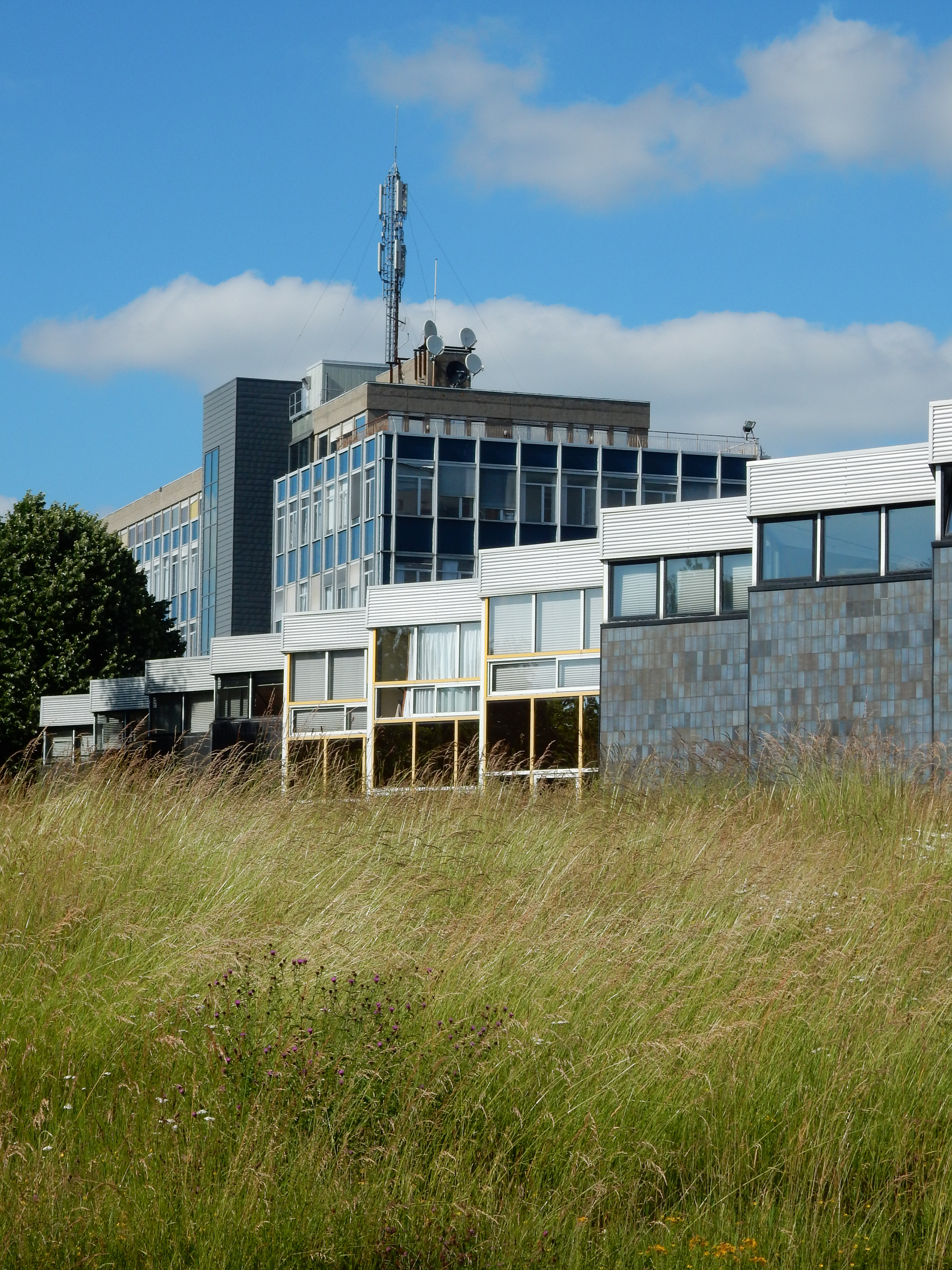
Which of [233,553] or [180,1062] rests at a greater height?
[233,553]

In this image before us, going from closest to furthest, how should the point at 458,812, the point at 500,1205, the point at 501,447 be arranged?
the point at 500,1205
the point at 458,812
the point at 501,447

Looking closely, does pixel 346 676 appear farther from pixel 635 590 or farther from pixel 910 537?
pixel 910 537

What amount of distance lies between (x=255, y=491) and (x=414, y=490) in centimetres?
1507

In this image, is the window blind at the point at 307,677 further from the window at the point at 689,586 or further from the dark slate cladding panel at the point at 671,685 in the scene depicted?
the window at the point at 689,586

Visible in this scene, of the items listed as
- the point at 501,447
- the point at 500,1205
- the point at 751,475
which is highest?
the point at 501,447

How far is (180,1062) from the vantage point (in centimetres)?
631

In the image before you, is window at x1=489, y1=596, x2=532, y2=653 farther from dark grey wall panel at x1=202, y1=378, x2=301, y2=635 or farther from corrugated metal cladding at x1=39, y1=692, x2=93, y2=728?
dark grey wall panel at x1=202, y1=378, x2=301, y2=635

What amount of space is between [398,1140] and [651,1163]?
35.4 inches

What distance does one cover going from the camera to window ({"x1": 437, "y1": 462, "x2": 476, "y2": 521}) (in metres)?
57.2

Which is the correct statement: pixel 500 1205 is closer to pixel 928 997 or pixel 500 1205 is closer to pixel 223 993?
pixel 223 993

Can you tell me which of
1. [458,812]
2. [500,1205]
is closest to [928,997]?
[500,1205]

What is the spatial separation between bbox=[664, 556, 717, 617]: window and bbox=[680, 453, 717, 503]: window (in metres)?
33.1

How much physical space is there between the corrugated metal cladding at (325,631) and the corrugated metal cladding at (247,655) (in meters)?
3.96

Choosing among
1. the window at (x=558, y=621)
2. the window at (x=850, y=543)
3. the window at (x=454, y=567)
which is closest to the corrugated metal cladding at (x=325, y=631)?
the window at (x=558, y=621)
